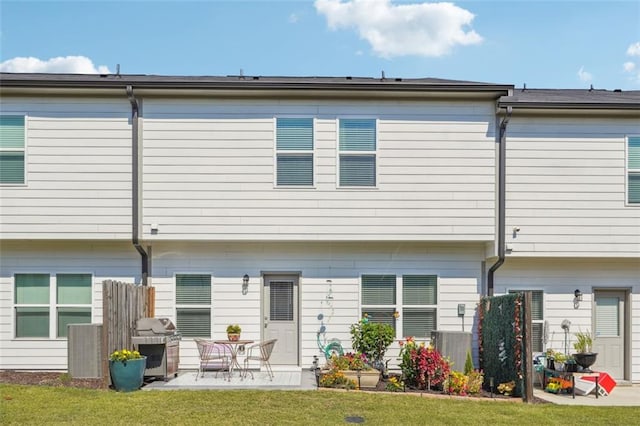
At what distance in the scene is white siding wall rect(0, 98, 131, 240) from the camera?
11.3 metres

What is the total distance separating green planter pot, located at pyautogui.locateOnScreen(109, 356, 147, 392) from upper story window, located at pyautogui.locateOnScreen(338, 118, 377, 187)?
5.24 meters

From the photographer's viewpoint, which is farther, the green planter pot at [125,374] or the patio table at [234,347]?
the patio table at [234,347]

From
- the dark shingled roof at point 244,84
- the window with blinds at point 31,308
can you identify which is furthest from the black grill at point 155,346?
the dark shingled roof at point 244,84

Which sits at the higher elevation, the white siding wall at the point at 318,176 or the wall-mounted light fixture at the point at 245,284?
the white siding wall at the point at 318,176

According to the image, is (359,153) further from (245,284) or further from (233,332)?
(233,332)

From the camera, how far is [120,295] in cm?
1018

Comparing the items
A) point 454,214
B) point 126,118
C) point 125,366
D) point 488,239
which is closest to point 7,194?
point 126,118

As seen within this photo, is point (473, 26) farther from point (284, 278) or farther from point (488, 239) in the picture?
point (284, 278)

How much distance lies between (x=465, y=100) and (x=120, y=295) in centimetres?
777

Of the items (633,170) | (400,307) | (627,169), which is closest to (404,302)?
(400,307)

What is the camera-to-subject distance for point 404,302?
473 inches

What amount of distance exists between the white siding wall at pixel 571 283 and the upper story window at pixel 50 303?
8.85 meters

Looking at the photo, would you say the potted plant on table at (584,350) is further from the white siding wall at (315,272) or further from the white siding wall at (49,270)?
the white siding wall at (49,270)

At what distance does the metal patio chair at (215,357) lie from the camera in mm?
11084
